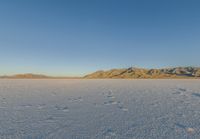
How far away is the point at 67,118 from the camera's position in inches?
191

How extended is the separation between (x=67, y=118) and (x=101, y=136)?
156cm

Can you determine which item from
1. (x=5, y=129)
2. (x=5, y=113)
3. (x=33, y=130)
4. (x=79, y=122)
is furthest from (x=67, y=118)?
(x=5, y=113)

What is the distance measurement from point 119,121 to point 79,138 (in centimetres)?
139

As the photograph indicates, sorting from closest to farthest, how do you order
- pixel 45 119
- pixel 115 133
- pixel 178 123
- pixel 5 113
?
pixel 115 133 < pixel 178 123 < pixel 45 119 < pixel 5 113

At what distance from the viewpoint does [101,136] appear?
3533 mm

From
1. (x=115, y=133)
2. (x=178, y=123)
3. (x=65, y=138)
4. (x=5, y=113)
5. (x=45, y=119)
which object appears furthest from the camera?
(x=5, y=113)

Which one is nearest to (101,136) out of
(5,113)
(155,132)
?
(155,132)

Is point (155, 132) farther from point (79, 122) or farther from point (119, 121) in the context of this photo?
point (79, 122)

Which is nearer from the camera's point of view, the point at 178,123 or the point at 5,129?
the point at 5,129

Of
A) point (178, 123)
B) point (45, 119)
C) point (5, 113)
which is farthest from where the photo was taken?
point (5, 113)

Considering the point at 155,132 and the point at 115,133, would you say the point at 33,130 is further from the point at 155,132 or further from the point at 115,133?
the point at 155,132

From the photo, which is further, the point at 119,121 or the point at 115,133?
the point at 119,121

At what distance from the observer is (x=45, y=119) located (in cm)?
474

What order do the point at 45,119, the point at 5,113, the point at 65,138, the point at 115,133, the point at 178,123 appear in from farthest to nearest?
the point at 5,113 < the point at 45,119 < the point at 178,123 < the point at 115,133 < the point at 65,138
